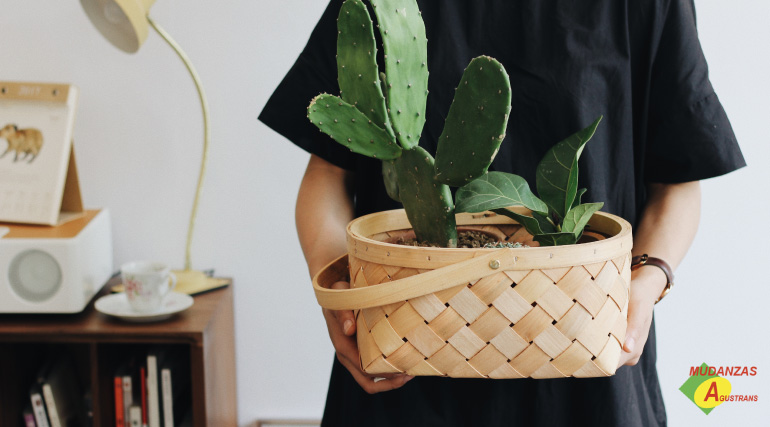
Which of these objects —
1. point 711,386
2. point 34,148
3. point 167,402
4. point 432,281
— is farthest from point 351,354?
point 711,386

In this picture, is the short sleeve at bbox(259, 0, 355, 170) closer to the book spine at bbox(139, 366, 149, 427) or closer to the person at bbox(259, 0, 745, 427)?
the person at bbox(259, 0, 745, 427)

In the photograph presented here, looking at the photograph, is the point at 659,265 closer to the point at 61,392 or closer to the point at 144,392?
the point at 144,392

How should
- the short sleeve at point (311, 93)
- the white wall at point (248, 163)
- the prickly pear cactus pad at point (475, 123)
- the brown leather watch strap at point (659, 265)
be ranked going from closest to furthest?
the prickly pear cactus pad at point (475, 123), the brown leather watch strap at point (659, 265), the short sleeve at point (311, 93), the white wall at point (248, 163)

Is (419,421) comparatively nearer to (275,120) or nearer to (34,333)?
(275,120)

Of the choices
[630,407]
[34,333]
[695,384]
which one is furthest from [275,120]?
[695,384]

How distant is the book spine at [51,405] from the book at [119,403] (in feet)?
0.52

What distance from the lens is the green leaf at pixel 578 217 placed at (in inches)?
18.6

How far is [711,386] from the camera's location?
5.26ft

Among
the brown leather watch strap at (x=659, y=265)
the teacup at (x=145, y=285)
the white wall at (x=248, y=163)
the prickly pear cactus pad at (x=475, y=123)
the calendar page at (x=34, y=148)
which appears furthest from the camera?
the white wall at (x=248, y=163)

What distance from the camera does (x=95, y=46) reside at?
1.55 metres

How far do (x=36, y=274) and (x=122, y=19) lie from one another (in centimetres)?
56

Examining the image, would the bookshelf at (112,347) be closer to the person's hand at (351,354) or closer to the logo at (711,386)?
the person's hand at (351,354)

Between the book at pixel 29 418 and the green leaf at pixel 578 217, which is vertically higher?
the green leaf at pixel 578 217

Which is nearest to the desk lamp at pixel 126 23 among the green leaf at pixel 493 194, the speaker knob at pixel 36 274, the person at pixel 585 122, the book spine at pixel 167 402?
the speaker knob at pixel 36 274
